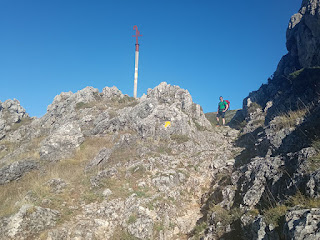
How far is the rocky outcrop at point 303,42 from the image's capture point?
27.7 metres

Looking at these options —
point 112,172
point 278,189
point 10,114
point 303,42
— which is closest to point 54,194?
point 112,172

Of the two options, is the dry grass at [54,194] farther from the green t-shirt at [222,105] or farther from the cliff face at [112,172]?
the green t-shirt at [222,105]

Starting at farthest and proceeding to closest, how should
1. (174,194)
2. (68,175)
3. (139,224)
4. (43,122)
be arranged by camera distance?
1. (43,122)
2. (68,175)
3. (174,194)
4. (139,224)

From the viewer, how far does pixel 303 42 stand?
1206 inches

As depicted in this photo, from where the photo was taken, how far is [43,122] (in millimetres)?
29203

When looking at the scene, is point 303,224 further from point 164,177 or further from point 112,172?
point 112,172

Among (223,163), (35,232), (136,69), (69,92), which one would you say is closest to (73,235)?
(35,232)

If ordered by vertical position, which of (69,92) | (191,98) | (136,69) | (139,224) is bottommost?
(139,224)

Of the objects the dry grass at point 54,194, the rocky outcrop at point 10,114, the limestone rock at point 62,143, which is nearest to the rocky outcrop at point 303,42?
the dry grass at point 54,194

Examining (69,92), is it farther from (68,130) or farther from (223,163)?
(223,163)

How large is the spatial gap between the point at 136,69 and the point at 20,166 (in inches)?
1099

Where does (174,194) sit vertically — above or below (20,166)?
below

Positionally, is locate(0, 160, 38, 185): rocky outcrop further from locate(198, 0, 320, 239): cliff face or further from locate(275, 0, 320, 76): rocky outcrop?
locate(275, 0, 320, 76): rocky outcrop

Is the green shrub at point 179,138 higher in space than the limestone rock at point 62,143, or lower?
lower
